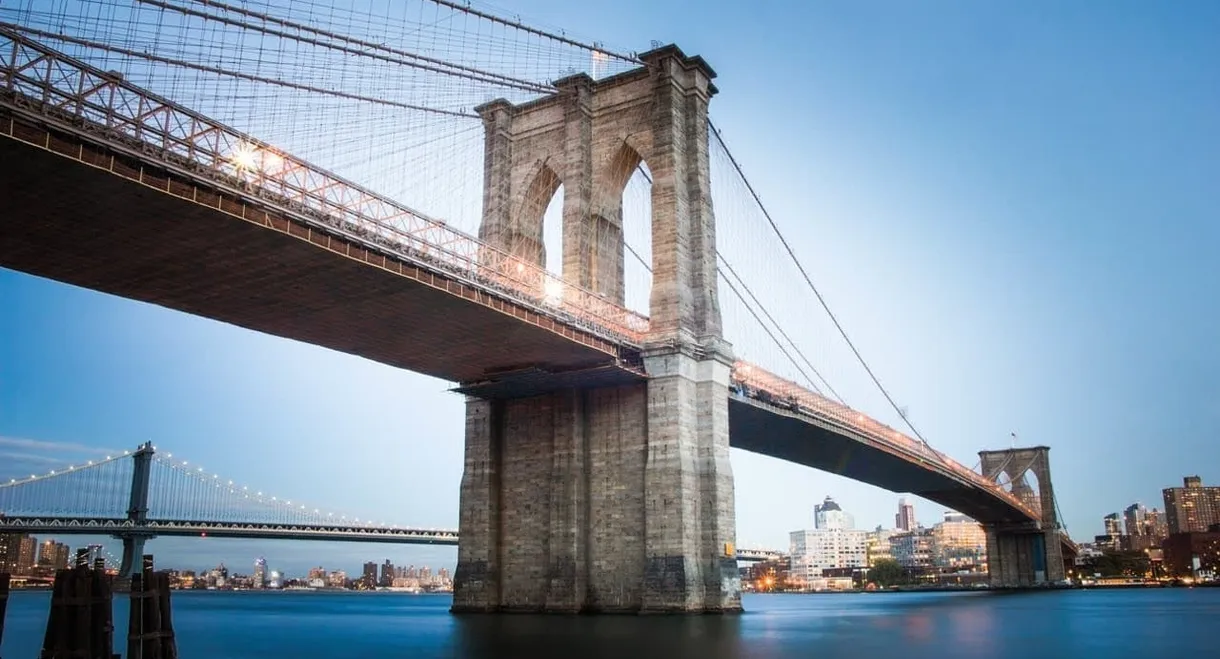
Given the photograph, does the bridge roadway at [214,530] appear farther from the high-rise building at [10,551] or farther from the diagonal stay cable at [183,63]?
the diagonal stay cable at [183,63]

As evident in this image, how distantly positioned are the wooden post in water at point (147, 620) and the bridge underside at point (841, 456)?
94.7 feet

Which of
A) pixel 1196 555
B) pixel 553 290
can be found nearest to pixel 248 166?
pixel 553 290

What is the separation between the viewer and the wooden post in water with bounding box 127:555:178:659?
765 inches

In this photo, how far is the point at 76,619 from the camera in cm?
1809

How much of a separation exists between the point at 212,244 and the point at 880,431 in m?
49.7

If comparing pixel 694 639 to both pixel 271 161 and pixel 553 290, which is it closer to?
pixel 553 290

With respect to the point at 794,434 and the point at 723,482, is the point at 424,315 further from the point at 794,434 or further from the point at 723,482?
the point at 794,434

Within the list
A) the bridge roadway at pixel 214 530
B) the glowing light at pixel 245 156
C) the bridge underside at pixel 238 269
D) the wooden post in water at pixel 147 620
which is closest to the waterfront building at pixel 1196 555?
the bridge roadway at pixel 214 530

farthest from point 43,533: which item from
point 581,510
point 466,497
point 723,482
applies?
point 723,482

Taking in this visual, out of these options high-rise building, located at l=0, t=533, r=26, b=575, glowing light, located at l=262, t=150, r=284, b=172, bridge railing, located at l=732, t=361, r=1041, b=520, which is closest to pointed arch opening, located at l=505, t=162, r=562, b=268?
bridge railing, located at l=732, t=361, r=1041, b=520

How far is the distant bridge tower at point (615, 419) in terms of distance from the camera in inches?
1556

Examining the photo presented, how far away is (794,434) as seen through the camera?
58.3 meters

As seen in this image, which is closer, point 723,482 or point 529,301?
Answer: point 529,301

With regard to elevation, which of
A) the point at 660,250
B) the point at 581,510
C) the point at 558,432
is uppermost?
the point at 660,250
